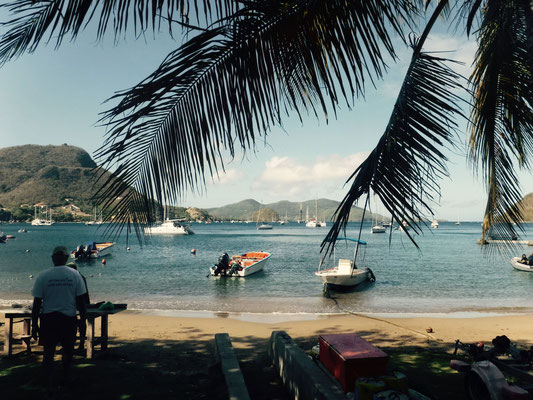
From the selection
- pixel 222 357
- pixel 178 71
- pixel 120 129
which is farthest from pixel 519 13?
pixel 222 357

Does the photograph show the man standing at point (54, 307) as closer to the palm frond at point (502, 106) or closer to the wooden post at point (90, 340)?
the wooden post at point (90, 340)

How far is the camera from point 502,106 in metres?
4.61

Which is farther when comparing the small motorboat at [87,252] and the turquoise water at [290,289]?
the small motorboat at [87,252]

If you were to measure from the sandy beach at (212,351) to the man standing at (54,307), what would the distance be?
0.90 meters

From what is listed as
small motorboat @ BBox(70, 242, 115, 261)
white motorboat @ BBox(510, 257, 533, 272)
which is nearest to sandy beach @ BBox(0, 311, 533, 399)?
white motorboat @ BBox(510, 257, 533, 272)

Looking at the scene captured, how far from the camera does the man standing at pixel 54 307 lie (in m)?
5.18

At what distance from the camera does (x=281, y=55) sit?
249 centimetres

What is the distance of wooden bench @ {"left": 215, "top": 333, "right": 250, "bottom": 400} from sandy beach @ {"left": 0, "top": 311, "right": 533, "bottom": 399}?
0.36 meters

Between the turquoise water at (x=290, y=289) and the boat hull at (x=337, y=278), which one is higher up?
the boat hull at (x=337, y=278)

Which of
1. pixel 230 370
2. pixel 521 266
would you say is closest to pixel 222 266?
pixel 230 370

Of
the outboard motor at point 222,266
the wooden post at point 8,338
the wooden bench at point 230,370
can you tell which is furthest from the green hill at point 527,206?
the outboard motor at point 222,266

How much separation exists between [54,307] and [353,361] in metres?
3.95

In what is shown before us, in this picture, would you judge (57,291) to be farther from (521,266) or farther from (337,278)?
(521,266)

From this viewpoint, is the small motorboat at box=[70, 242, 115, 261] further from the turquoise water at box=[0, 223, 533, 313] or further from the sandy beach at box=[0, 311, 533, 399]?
the sandy beach at box=[0, 311, 533, 399]
